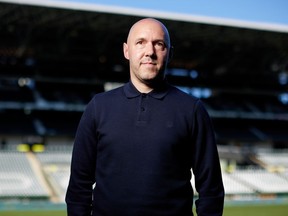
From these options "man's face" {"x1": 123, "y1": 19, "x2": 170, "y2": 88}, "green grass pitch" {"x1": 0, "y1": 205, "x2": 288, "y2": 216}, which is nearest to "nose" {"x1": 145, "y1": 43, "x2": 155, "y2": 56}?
"man's face" {"x1": 123, "y1": 19, "x2": 170, "y2": 88}

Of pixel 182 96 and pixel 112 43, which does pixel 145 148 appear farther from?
pixel 112 43

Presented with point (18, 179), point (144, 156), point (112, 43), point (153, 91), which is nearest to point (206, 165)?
point (144, 156)

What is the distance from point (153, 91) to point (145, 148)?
1.03 feet

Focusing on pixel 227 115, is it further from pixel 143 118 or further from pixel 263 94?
pixel 143 118

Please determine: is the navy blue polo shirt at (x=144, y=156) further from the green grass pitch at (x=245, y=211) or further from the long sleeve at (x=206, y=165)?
the green grass pitch at (x=245, y=211)

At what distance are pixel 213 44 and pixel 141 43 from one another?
27934 millimetres

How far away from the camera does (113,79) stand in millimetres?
30359

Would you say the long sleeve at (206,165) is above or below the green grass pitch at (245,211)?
above

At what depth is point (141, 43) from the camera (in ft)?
7.07

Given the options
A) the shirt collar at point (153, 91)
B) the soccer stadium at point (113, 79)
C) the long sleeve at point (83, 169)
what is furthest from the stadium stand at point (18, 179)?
the shirt collar at point (153, 91)

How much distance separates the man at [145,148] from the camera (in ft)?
6.69

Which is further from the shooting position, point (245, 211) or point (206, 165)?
point (245, 211)

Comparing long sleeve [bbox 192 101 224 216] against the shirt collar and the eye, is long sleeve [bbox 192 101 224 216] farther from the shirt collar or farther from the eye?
the eye

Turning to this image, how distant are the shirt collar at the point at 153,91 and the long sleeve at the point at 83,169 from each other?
22cm
